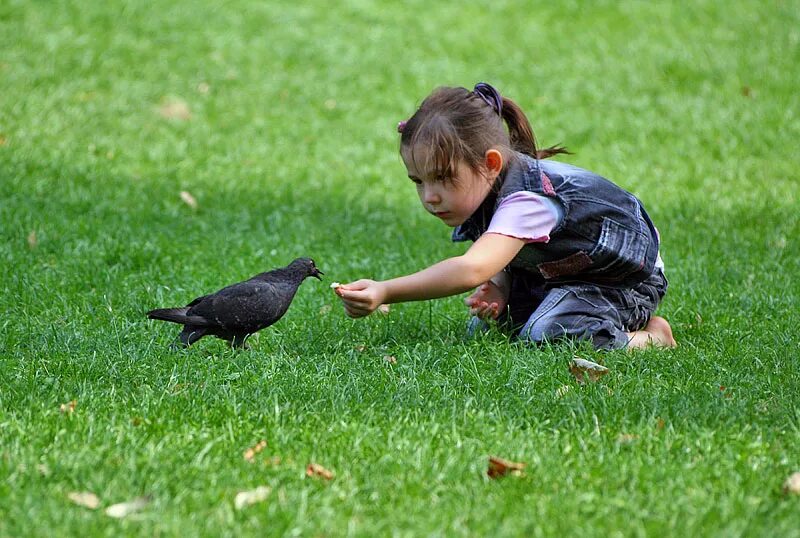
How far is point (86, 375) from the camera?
12.6ft

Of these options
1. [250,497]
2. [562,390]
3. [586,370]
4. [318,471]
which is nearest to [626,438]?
[562,390]

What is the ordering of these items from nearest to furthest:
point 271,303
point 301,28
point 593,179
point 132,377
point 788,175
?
point 132,377 < point 271,303 < point 593,179 < point 788,175 < point 301,28

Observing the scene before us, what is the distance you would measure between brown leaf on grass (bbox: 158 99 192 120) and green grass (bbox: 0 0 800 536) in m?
0.08

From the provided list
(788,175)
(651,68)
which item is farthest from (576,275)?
(651,68)

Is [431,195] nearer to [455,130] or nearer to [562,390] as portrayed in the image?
[455,130]

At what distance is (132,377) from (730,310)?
3.00 meters

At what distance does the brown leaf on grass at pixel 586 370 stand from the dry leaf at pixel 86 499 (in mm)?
1911

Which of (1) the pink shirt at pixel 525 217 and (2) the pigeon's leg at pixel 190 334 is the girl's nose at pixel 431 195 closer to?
(1) the pink shirt at pixel 525 217

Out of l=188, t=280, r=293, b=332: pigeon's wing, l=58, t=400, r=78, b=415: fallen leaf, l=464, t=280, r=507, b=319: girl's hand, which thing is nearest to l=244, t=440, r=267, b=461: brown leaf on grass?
l=58, t=400, r=78, b=415: fallen leaf

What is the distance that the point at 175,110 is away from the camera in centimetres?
909

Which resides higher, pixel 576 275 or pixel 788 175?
pixel 576 275

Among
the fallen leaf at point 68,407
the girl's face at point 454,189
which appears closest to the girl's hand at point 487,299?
the girl's face at point 454,189

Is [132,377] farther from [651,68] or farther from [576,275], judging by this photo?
[651,68]

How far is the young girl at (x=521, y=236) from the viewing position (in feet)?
13.1
